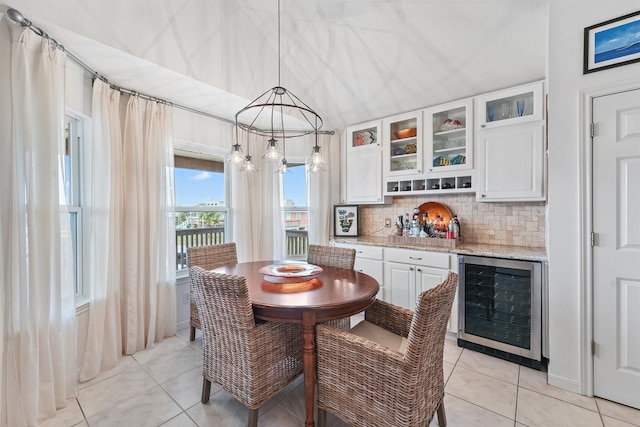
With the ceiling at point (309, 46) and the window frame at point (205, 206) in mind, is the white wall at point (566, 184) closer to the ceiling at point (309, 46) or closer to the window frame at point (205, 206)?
the ceiling at point (309, 46)

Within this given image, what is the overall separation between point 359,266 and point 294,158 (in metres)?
1.77

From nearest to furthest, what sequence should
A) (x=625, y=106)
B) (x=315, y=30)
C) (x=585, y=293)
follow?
(x=625, y=106) → (x=585, y=293) → (x=315, y=30)

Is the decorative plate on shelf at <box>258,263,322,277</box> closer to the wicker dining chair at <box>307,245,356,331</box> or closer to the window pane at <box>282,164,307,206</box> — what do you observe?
the wicker dining chair at <box>307,245,356,331</box>

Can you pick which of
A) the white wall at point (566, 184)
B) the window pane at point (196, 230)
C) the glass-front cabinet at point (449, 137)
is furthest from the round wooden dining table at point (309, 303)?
the glass-front cabinet at point (449, 137)

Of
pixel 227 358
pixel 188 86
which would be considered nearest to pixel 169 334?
pixel 227 358

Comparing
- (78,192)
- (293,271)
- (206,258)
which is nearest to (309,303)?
(293,271)

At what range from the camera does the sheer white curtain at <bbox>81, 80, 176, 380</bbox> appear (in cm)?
223

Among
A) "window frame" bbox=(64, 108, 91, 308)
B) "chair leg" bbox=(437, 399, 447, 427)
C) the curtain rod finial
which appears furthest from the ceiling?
"chair leg" bbox=(437, 399, 447, 427)

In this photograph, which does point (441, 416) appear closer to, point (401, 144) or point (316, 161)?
point (316, 161)

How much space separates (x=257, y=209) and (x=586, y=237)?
3.19 metres

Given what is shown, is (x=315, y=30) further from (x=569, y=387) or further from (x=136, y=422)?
(x=569, y=387)

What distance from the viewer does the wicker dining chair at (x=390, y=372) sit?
121 cm

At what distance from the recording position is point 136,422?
1677 millimetres

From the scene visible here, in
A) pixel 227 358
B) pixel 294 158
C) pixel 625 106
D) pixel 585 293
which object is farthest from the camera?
pixel 294 158
